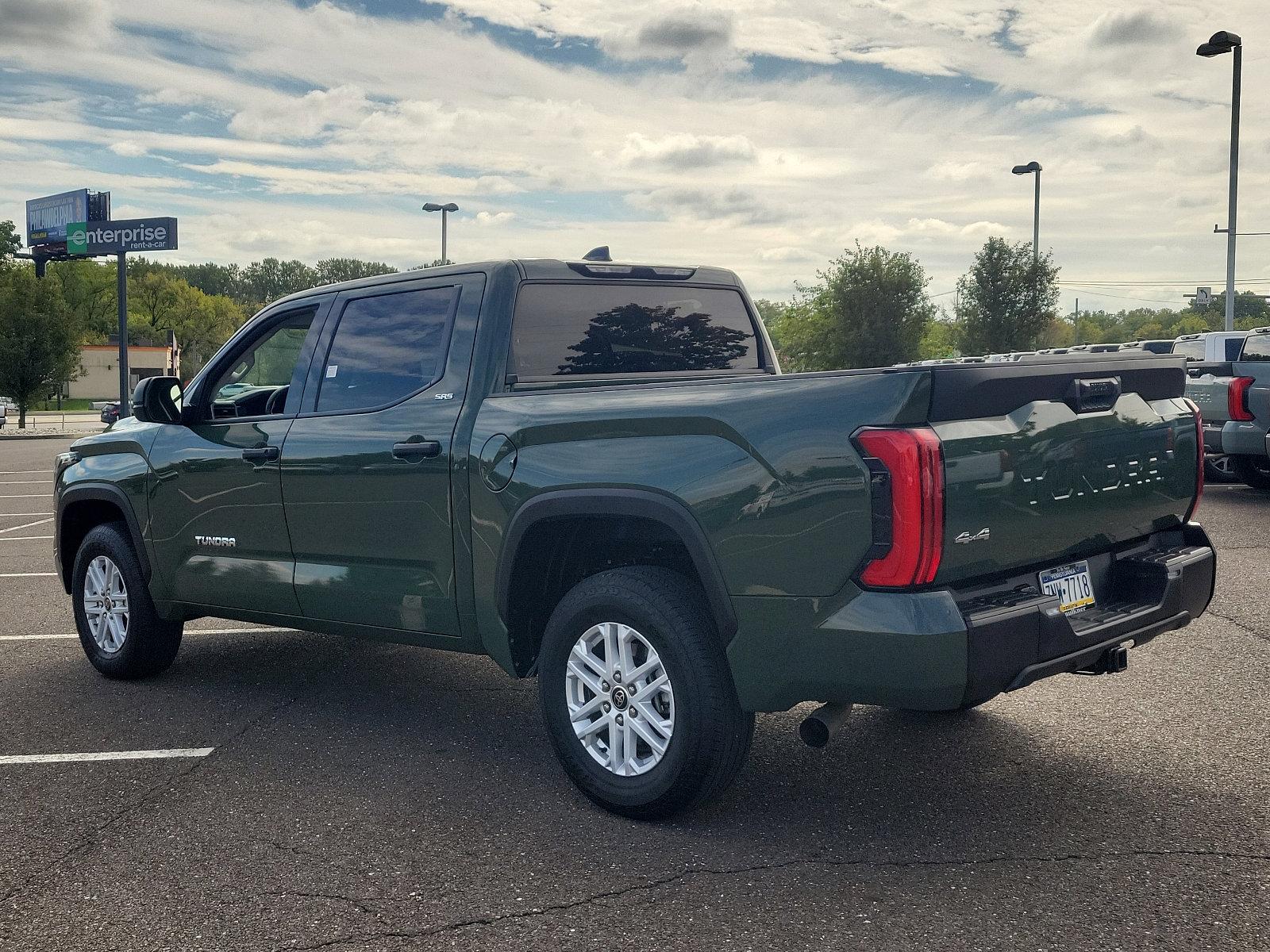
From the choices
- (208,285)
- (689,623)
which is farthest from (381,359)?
(208,285)

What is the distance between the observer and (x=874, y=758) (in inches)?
191

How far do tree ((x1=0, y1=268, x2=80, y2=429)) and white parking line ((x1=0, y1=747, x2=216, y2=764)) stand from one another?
44314mm

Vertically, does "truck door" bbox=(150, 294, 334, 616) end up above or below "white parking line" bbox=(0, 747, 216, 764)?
above

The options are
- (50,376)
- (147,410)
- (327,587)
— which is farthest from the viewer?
(50,376)

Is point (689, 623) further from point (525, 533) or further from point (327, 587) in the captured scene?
point (327, 587)

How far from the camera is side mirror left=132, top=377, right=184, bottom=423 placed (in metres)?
5.83

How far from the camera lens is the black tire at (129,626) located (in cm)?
618

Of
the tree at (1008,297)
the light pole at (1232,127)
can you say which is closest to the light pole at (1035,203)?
the tree at (1008,297)

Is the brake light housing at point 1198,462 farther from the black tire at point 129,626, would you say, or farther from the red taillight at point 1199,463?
the black tire at point 129,626

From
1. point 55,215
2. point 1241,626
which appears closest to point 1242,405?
point 1241,626

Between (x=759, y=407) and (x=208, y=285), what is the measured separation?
15530cm

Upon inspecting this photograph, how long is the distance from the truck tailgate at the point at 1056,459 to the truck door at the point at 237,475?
9.84 feet

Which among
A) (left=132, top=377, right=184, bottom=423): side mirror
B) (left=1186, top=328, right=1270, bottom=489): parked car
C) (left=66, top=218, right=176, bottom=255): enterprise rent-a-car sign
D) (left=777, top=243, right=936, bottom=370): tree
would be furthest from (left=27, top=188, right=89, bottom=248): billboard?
(left=132, top=377, right=184, bottom=423): side mirror

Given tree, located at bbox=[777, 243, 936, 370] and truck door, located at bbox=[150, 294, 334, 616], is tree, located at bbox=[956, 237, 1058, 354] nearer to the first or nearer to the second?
tree, located at bbox=[777, 243, 936, 370]
